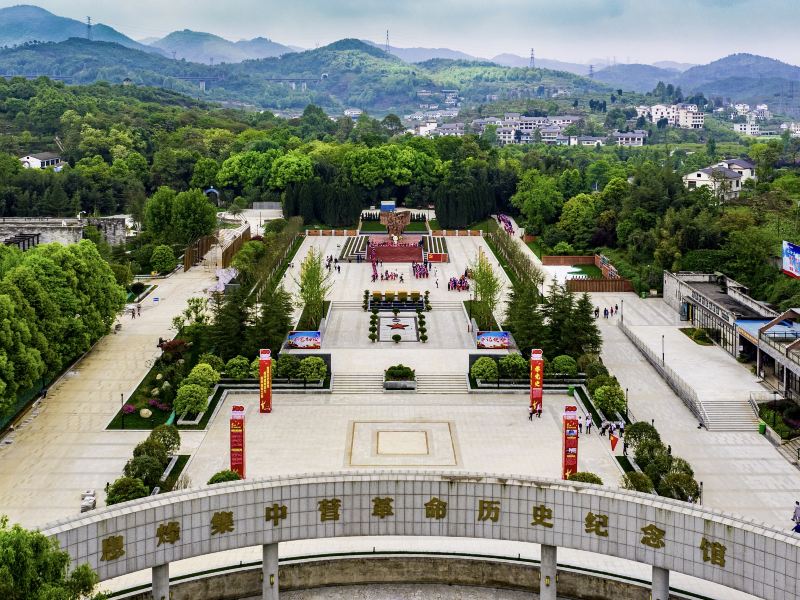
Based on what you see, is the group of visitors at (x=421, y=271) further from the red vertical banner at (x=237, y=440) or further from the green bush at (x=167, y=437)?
the red vertical banner at (x=237, y=440)

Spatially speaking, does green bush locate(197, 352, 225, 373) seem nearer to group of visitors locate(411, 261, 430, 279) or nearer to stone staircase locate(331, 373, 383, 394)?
stone staircase locate(331, 373, 383, 394)

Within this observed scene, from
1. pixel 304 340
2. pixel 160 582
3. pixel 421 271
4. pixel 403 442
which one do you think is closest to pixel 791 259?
pixel 421 271

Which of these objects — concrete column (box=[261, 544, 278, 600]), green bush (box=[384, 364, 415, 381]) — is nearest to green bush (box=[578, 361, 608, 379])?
green bush (box=[384, 364, 415, 381])

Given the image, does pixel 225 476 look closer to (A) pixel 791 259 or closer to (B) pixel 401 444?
(B) pixel 401 444

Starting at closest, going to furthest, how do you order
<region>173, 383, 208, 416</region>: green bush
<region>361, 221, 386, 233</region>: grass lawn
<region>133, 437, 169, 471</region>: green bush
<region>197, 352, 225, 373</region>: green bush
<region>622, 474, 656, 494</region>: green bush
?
<region>622, 474, 656, 494</region>: green bush
<region>133, 437, 169, 471</region>: green bush
<region>173, 383, 208, 416</region>: green bush
<region>197, 352, 225, 373</region>: green bush
<region>361, 221, 386, 233</region>: grass lawn

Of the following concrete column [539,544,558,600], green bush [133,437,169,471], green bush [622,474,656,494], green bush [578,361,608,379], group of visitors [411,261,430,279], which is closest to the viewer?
concrete column [539,544,558,600]

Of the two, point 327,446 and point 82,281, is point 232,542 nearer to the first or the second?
point 327,446
